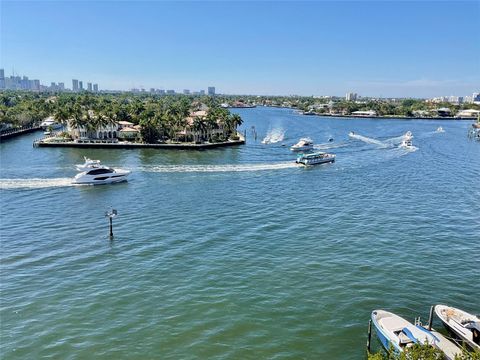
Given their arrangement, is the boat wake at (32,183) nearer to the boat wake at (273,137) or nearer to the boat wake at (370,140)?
the boat wake at (273,137)

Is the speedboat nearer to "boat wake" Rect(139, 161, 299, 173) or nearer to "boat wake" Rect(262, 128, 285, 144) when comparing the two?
"boat wake" Rect(139, 161, 299, 173)

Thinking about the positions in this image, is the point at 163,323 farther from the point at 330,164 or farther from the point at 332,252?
the point at 330,164

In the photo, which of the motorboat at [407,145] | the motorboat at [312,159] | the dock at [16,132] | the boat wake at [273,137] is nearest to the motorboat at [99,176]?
the motorboat at [312,159]

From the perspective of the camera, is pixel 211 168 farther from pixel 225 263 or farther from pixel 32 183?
pixel 225 263

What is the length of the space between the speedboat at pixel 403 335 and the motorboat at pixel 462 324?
0.92 meters

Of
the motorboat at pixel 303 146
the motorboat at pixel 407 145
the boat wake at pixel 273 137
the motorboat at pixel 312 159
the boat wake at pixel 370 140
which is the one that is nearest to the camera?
the motorboat at pixel 312 159

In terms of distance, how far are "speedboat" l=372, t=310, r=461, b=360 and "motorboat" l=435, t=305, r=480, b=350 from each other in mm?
924

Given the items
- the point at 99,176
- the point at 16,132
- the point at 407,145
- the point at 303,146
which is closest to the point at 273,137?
the point at 303,146

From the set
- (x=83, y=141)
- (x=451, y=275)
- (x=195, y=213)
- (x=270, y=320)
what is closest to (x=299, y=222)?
(x=195, y=213)

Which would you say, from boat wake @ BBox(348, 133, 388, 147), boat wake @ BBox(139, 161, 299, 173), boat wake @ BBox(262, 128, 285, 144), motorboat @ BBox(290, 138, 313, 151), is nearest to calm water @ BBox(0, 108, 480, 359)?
boat wake @ BBox(139, 161, 299, 173)

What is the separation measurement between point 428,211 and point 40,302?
40.0m

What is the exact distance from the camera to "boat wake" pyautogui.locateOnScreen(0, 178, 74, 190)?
55.0 m

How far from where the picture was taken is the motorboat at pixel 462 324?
21.0m

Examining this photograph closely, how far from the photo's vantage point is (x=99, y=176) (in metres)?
59.2
